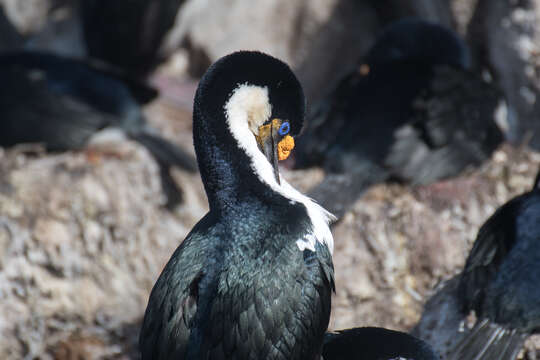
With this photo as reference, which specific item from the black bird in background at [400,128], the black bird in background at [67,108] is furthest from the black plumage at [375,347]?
the black bird in background at [67,108]

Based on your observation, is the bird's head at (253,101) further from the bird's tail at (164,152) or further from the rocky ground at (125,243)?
the bird's tail at (164,152)

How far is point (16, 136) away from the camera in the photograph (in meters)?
4.01

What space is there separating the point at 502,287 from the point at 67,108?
2.67 m

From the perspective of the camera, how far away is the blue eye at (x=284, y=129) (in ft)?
7.32

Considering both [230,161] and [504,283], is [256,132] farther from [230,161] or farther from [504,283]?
[504,283]

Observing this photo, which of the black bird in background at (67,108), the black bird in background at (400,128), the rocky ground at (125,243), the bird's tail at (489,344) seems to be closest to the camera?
the bird's tail at (489,344)

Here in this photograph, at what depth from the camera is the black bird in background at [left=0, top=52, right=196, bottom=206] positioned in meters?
4.04

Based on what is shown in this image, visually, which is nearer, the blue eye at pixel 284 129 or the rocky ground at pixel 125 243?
the blue eye at pixel 284 129

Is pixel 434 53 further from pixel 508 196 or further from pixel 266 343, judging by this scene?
pixel 266 343

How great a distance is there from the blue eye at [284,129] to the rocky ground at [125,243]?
1.34 m

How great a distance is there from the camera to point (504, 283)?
101 inches

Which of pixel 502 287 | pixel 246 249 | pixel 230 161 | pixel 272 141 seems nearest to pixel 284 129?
pixel 272 141

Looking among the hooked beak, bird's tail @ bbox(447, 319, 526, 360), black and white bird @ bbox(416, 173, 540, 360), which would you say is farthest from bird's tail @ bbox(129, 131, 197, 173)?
bird's tail @ bbox(447, 319, 526, 360)

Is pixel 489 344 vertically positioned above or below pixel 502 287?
below
